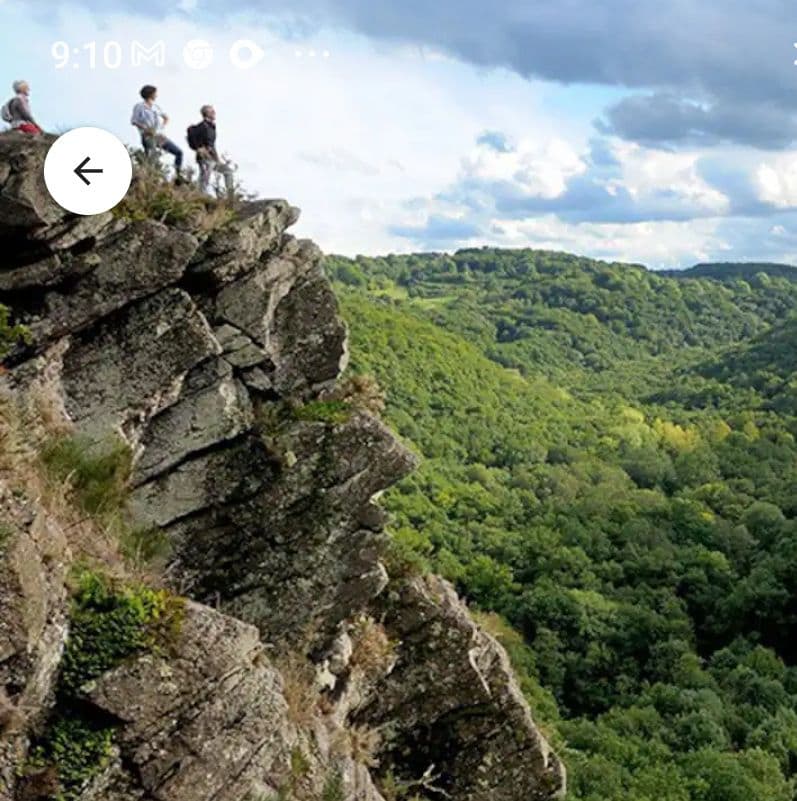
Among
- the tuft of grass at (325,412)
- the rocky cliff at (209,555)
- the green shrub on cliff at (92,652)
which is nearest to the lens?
the green shrub on cliff at (92,652)

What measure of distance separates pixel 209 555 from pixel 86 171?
487 centimetres

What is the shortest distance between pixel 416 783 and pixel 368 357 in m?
115

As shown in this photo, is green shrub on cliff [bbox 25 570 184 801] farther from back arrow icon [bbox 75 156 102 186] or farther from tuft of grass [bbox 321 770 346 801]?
back arrow icon [bbox 75 156 102 186]

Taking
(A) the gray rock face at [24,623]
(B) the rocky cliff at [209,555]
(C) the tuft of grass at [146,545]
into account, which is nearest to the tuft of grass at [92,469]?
(B) the rocky cliff at [209,555]

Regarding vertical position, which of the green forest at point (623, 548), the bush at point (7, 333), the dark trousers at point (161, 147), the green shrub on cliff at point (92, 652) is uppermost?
the dark trousers at point (161, 147)

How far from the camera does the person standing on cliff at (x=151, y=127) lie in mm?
13484

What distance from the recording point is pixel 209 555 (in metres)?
12.6

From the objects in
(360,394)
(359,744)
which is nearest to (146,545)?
(360,394)

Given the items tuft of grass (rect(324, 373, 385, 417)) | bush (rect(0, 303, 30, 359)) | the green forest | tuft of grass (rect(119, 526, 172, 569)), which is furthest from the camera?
the green forest

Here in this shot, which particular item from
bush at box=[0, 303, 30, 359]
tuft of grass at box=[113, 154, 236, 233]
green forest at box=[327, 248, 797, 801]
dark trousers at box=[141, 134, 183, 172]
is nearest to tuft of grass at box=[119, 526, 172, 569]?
bush at box=[0, 303, 30, 359]

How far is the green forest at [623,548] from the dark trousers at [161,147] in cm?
645

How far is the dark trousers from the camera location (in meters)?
13.5

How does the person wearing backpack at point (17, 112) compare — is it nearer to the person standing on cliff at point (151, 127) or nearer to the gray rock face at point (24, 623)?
the person standing on cliff at point (151, 127)

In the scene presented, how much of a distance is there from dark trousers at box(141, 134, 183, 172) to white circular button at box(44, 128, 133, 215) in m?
1.77
